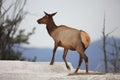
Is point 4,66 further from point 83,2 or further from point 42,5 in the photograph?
point 83,2

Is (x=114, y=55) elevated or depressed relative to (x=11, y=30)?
depressed

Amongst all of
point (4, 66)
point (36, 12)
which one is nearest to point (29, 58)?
point (36, 12)

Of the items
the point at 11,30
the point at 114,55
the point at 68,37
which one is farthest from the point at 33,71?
the point at 114,55

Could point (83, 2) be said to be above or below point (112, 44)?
above

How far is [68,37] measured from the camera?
291 centimetres

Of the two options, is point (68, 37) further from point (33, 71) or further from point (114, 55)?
point (114, 55)

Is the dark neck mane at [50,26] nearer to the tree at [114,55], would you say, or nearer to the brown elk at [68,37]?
the brown elk at [68,37]

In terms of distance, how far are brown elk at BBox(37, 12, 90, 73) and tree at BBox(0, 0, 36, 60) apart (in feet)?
1.45

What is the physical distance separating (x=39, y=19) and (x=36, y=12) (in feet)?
1.14

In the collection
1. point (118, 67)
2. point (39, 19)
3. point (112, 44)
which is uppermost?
point (39, 19)

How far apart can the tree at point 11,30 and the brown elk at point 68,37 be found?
0.44m

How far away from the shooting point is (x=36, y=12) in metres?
3.37

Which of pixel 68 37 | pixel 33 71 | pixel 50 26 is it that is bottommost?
pixel 33 71

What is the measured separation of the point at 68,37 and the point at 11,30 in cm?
86
